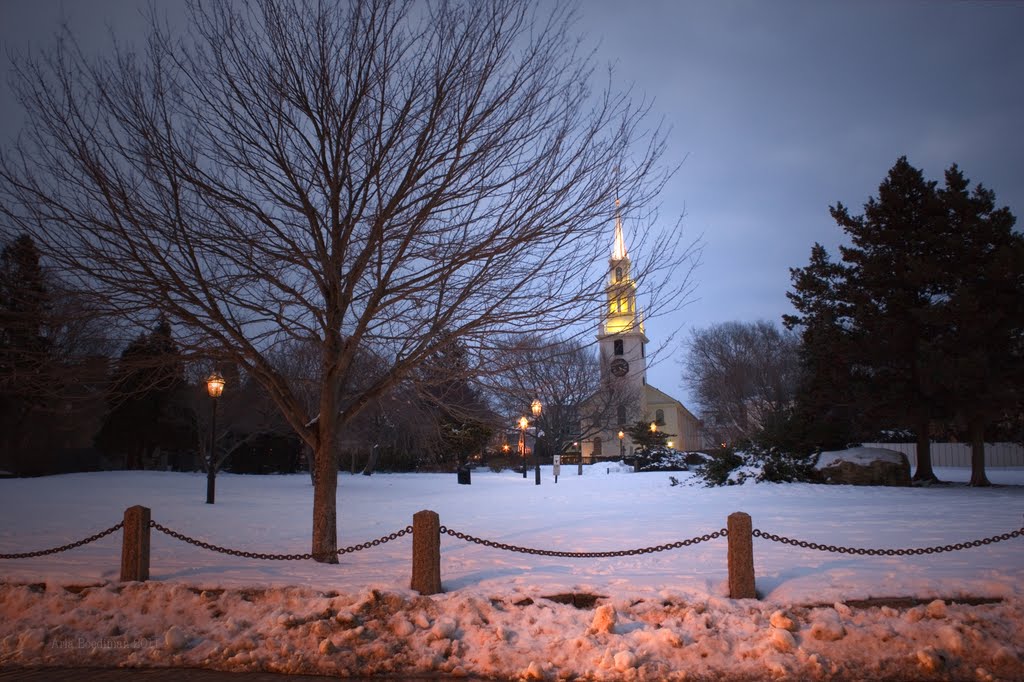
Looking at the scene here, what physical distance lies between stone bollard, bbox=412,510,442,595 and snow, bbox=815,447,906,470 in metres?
20.3

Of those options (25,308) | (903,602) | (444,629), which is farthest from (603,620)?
(25,308)

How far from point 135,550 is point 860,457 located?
73.6 ft

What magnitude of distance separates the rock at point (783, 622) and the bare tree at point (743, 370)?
30.1 metres

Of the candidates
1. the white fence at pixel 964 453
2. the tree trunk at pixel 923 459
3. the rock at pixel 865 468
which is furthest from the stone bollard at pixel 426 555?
the white fence at pixel 964 453

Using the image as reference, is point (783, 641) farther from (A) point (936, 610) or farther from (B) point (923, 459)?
(B) point (923, 459)

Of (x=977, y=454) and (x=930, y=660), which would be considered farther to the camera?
(x=977, y=454)

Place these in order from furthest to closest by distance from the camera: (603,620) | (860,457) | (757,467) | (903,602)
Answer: (757,467), (860,457), (903,602), (603,620)

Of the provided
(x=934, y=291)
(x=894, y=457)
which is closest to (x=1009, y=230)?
(x=934, y=291)

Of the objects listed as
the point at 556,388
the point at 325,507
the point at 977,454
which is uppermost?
the point at 556,388

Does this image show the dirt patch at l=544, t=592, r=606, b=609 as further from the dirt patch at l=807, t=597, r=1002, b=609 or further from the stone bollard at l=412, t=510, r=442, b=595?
the dirt patch at l=807, t=597, r=1002, b=609

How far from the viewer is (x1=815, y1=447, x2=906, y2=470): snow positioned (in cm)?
2319

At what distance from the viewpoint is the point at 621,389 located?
51438 mm

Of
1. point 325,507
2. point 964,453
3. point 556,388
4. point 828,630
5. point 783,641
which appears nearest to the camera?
point 783,641

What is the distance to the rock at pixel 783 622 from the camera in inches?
234
